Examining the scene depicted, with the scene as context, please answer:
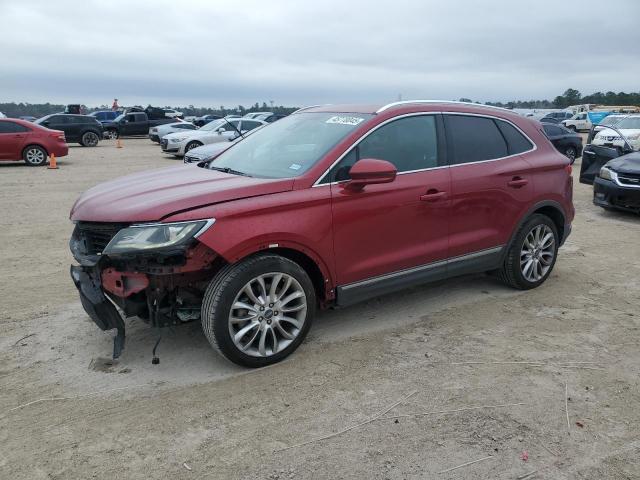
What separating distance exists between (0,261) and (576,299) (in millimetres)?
6205

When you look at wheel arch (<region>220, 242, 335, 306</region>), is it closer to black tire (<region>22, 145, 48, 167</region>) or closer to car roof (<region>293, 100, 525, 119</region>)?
car roof (<region>293, 100, 525, 119</region>)

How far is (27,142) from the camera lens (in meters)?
16.2

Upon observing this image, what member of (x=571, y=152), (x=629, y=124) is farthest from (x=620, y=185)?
(x=629, y=124)

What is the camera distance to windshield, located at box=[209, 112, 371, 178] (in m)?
4.09

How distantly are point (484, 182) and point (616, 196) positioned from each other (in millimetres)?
5647

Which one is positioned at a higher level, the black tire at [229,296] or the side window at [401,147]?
the side window at [401,147]

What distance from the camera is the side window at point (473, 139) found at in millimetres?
4674

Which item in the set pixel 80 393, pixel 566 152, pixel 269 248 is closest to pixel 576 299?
pixel 269 248

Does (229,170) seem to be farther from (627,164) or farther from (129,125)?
(129,125)

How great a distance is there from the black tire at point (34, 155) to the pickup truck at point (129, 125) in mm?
16265

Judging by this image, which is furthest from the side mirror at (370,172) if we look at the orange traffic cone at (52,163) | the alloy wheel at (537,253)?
Result: the orange traffic cone at (52,163)

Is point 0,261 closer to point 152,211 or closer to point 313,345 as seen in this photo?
point 152,211

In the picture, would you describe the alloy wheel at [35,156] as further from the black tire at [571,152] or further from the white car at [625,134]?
the black tire at [571,152]

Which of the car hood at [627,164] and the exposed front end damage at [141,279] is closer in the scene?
the exposed front end damage at [141,279]
